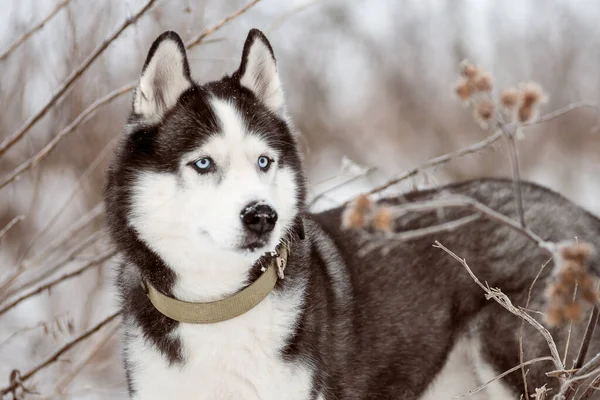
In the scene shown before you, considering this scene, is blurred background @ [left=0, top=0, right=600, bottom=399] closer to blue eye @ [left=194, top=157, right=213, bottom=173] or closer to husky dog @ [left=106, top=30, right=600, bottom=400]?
husky dog @ [left=106, top=30, right=600, bottom=400]

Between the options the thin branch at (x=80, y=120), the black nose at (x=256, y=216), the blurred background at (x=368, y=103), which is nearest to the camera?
the black nose at (x=256, y=216)

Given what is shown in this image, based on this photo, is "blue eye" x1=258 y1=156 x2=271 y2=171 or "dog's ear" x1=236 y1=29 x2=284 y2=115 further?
"dog's ear" x1=236 y1=29 x2=284 y2=115

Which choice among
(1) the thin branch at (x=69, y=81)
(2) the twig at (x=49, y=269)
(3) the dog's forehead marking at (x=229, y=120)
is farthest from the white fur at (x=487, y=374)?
(1) the thin branch at (x=69, y=81)

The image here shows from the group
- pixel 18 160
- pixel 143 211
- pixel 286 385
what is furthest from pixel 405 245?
pixel 18 160

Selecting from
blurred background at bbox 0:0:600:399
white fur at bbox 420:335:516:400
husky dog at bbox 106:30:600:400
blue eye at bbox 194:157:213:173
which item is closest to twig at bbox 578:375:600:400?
husky dog at bbox 106:30:600:400

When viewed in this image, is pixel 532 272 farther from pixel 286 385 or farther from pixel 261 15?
pixel 261 15

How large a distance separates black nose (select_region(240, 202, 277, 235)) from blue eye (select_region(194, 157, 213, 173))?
0.87 feet

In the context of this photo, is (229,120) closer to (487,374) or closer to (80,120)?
(80,120)

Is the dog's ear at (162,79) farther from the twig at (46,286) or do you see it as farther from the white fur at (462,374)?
the white fur at (462,374)

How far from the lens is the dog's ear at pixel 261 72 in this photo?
281 centimetres

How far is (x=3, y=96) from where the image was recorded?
12.6 feet

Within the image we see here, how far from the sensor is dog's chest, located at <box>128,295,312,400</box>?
2.52 m

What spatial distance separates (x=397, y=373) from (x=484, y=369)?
0.38 meters

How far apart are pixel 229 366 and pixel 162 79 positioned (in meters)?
1.05
